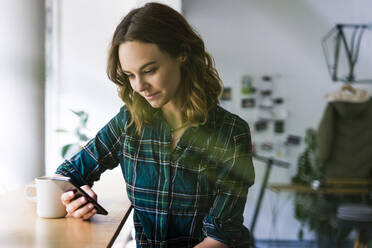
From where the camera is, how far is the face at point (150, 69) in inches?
28.7

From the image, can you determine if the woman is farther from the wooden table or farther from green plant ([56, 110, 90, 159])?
green plant ([56, 110, 90, 159])

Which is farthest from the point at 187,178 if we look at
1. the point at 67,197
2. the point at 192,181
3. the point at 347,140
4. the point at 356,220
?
the point at 347,140

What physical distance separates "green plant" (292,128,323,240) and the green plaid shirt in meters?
2.07

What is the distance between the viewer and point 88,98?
1855 millimetres

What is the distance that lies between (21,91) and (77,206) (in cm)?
99

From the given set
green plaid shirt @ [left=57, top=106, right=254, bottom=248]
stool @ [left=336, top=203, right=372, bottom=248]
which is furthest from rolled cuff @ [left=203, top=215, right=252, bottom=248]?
stool @ [left=336, top=203, right=372, bottom=248]

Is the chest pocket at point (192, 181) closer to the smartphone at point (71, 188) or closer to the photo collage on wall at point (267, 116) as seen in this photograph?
the smartphone at point (71, 188)

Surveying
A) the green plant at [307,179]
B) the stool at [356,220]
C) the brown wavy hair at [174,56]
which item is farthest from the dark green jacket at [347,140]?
the brown wavy hair at [174,56]

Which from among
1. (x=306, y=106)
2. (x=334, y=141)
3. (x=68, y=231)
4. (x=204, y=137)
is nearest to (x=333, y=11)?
(x=306, y=106)

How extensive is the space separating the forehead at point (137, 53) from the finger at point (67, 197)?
0.80 ft

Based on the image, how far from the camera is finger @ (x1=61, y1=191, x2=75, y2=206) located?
0.73 meters

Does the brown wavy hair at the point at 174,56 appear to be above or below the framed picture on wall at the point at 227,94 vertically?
above

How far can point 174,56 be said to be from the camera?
2.55 feet

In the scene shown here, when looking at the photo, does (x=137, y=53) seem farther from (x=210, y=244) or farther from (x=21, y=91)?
(x=21, y=91)
